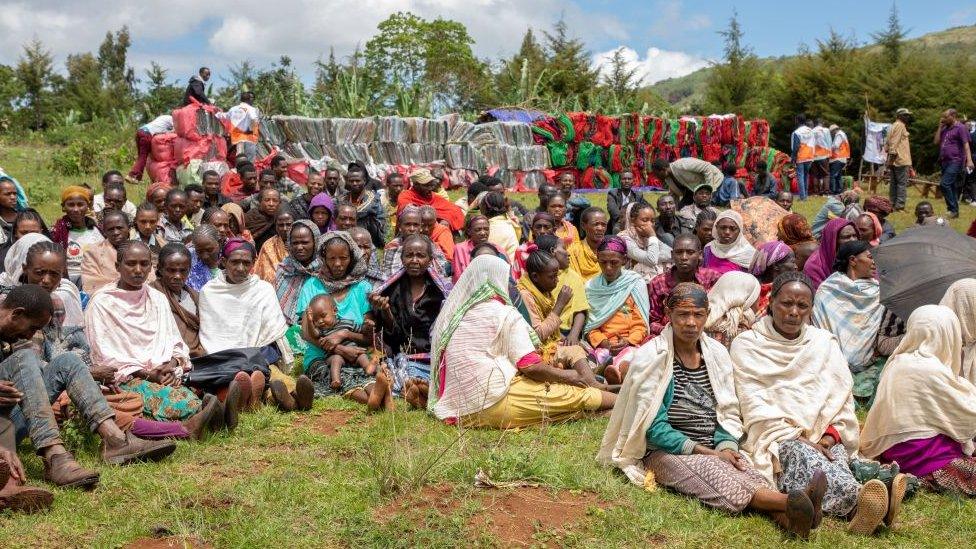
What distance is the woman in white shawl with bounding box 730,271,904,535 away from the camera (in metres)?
4.26

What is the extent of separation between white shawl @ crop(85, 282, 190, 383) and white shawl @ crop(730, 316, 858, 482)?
11.6 feet

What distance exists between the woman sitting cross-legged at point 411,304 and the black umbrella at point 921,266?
3.06m

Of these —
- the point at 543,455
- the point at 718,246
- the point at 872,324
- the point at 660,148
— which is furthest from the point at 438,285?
the point at 660,148

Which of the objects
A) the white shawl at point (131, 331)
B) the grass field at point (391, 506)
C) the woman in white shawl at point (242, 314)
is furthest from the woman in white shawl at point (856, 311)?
the white shawl at point (131, 331)

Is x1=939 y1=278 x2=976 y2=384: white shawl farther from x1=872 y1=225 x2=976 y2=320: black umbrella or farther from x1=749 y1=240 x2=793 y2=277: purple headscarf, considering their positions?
x1=749 y1=240 x2=793 y2=277: purple headscarf

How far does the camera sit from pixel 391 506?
4004 millimetres

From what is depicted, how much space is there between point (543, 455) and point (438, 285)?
2.12 metres

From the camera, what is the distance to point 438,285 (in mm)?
6406

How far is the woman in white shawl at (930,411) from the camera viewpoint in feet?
14.7

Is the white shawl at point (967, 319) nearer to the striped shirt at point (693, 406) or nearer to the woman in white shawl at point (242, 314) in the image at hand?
the striped shirt at point (693, 406)

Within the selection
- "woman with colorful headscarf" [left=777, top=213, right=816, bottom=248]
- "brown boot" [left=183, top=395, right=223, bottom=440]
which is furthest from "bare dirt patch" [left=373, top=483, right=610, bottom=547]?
"woman with colorful headscarf" [left=777, top=213, right=816, bottom=248]

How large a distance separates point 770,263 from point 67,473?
531 cm

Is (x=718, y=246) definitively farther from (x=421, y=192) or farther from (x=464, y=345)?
(x=421, y=192)

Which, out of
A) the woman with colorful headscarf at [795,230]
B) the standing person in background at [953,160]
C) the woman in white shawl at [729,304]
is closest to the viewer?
the woman in white shawl at [729,304]
